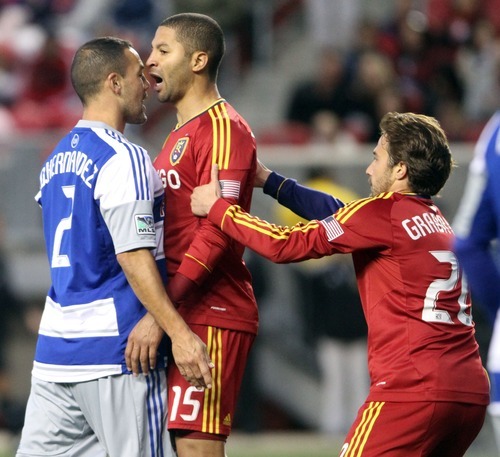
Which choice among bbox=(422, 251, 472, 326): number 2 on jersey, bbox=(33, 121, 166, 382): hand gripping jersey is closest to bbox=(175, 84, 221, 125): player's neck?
bbox=(33, 121, 166, 382): hand gripping jersey

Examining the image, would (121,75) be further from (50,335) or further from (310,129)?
(310,129)

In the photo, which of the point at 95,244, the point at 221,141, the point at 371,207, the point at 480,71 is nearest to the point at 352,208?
the point at 371,207

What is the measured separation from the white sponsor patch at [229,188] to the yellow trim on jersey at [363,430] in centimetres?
112

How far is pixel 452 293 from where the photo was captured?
4.76m

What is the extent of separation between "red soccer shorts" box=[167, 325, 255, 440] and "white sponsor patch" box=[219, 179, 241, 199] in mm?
609

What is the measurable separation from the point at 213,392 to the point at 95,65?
157 cm

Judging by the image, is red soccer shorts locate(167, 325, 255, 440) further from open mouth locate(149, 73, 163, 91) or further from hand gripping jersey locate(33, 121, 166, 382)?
open mouth locate(149, 73, 163, 91)

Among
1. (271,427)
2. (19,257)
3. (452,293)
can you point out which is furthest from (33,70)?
(452,293)

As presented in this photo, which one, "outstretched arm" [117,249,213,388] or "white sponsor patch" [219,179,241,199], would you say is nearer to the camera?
"outstretched arm" [117,249,213,388]

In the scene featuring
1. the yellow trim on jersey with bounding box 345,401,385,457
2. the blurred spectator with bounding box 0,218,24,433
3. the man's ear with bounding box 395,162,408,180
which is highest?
the man's ear with bounding box 395,162,408,180

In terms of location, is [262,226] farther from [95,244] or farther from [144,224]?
[95,244]

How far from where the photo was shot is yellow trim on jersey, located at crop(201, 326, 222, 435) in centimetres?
Result: 500

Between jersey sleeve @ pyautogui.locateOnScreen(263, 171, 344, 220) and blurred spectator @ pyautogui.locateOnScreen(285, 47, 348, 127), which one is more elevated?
blurred spectator @ pyautogui.locateOnScreen(285, 47, 348, 127)

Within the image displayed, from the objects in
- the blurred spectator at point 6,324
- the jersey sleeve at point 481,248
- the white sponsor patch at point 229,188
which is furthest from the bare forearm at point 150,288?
the blurred spectator at point 6,324
